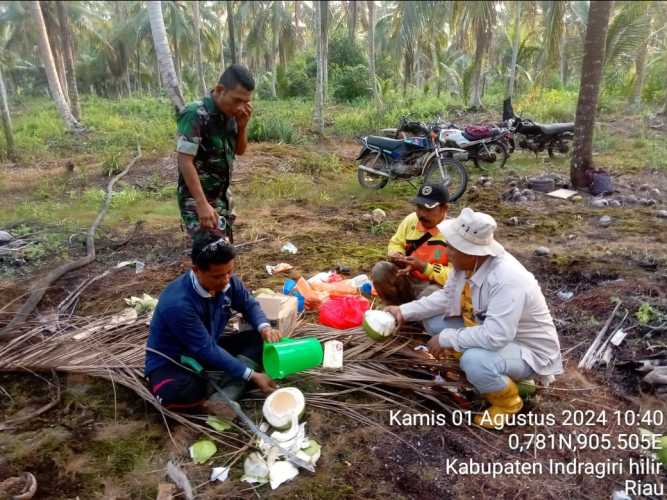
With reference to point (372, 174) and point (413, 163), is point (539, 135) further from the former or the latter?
point (372, 174)

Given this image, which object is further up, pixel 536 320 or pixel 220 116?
pixel 220 116

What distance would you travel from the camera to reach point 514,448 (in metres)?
2.25

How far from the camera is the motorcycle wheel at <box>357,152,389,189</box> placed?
23.2 feet

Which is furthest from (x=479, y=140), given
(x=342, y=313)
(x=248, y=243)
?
(x=342, y=313)

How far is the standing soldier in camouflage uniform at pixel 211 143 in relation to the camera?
8.91 feet

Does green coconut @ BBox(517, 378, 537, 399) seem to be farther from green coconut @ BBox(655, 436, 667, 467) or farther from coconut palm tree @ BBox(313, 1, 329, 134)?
coconut palm tree @ BBox(313, 1, 329, 134)

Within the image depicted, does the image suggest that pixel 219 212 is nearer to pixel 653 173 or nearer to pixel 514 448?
pixel 514 448

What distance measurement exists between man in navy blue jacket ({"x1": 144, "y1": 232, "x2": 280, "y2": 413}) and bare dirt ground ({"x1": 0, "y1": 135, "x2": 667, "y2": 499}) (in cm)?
26

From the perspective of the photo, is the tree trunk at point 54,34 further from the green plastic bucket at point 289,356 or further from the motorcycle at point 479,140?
the green plastic bucket at point 289,356

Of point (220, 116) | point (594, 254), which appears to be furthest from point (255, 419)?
point (594, 254)

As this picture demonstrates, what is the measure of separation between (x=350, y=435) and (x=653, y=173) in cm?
720

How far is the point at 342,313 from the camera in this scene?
10.3 feet

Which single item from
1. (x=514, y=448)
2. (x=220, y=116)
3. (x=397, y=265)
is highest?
(x=220, y=116)

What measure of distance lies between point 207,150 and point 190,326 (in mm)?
1271
